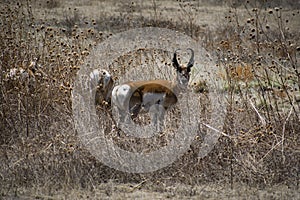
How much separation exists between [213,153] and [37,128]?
211 centimetres

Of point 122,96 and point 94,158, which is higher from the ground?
point 122,96

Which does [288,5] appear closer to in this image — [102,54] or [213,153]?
[102,54]

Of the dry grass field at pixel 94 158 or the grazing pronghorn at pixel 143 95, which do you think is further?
the grazing pronghorn at pixel 143 95

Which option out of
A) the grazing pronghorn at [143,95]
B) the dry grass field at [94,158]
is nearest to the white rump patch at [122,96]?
the grazing pronghorn at [143,95]

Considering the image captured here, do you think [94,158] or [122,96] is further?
[122,96]

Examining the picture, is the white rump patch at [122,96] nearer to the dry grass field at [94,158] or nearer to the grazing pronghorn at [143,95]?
the grazing pronghorn at [143,95]

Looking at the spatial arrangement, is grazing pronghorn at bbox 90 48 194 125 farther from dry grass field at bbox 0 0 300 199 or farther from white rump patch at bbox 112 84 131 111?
dry grass field at bbox 0 0 300 199

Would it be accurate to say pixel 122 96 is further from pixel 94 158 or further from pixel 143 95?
pixel 94 158

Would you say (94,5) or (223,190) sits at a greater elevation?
(94,5)

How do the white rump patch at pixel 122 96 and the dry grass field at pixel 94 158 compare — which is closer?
the dry grass field at pixel 94 158

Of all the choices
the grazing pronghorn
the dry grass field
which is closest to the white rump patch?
the grazing pronghorn

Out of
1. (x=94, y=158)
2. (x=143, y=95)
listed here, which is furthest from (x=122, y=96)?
(x=94, y=158)

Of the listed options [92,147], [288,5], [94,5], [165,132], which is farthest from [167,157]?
[288,5]

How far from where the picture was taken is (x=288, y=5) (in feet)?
72.1
